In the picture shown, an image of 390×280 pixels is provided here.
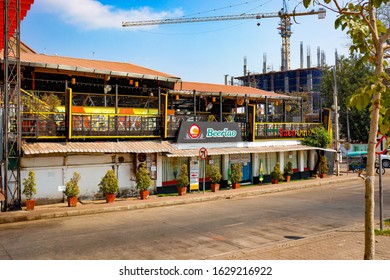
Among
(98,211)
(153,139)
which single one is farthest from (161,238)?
(153,139)

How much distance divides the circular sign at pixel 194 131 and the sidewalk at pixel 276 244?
3.18 meters

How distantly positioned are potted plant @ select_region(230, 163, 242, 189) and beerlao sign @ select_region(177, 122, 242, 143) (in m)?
1.77

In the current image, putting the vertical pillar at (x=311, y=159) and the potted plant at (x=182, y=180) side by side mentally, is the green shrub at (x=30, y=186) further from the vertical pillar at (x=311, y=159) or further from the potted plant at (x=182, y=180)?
the vertical pillar at (x=311, y=159)

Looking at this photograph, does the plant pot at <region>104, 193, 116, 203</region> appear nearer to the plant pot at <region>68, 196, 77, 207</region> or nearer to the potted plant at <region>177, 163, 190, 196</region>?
the plant pot at <region>68, 196, 77, 207</region>

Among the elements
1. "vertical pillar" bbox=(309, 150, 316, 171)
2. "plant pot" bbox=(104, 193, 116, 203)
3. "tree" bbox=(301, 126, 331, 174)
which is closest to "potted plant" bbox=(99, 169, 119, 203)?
"plant pot" bbox=(104, 193, 116, 203)

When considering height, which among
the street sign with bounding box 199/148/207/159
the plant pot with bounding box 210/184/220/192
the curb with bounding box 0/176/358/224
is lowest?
the curb with bounding box 0/176/358/224

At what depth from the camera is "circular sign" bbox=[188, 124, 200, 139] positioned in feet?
70.8

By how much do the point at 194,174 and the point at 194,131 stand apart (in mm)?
2431

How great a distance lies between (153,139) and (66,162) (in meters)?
4.96

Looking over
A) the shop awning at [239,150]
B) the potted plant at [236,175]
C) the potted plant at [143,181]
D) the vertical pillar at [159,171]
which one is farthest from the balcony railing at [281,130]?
the potted plant at [143,181]

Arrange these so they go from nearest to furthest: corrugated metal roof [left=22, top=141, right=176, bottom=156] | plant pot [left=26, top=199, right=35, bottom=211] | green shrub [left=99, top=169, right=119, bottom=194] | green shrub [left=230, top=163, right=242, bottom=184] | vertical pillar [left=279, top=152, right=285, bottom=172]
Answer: plant pot [left=26, top=199, right=35, bottom=211]
corrugated metal roof [left=22, top=141, right=176, bottom=156]
green shrub [left=99, top=169, right=119, bottom=194]
green shrub [left=230, top=163, right=242, bottom=184]
vertical pillar [left=279, top=152, right=285, bottom=172]

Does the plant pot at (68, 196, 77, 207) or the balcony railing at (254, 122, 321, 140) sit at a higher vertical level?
the balcony railing at (254, 122, 321, 140)

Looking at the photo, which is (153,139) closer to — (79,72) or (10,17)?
(79,72)

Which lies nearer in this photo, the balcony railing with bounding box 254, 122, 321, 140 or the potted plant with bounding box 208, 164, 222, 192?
the potted plant with bounding box 208, 164, 222, 192
